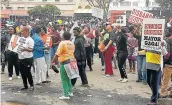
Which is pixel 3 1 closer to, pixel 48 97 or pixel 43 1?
pixel 43 1

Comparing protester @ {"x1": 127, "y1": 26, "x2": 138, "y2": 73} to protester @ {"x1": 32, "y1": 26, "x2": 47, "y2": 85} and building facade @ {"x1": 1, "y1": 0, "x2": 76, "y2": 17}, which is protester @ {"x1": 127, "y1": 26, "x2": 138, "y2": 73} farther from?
building facade @ {"x1": 1, "y1": 0, "x2": 76, "y2": 17}

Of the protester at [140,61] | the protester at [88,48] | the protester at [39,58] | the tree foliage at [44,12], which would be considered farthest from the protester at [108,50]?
the tree foliage at [44,12]

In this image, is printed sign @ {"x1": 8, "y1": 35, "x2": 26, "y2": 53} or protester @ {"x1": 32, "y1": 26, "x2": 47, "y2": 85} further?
protester @ {"x1": 32, "y1": 26, "x2": 47, "y2": 85}

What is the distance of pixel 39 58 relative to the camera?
10000 millimetres

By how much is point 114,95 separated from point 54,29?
17.7 feet

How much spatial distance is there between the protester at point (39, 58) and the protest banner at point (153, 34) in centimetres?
320

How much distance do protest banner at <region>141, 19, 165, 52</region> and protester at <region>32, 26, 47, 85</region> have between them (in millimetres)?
3196

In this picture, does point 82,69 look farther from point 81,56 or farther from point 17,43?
point 17,43

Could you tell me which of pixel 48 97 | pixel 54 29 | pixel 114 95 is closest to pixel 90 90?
pixel 114 95

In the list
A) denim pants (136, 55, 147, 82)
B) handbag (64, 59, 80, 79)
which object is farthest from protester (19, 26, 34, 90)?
denim pants (136, 55, 147, 82)

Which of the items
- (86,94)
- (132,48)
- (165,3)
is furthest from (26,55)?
(165,3)

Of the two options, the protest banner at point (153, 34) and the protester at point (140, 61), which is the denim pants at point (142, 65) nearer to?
the protester at point (140, 61)

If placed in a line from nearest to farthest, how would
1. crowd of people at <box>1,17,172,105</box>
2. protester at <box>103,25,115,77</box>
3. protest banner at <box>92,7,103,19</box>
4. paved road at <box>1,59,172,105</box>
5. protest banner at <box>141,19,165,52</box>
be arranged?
protest banner at <box>141,19,165,52</box>, crowd of people at <box>1,17,172,105</box>, paved road at <box>1,59,172,105</box>, protester at <box>103,25,115,77</box>, protest banner at <box>92,7,103,19</box>

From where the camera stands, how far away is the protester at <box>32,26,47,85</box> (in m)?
9.86
